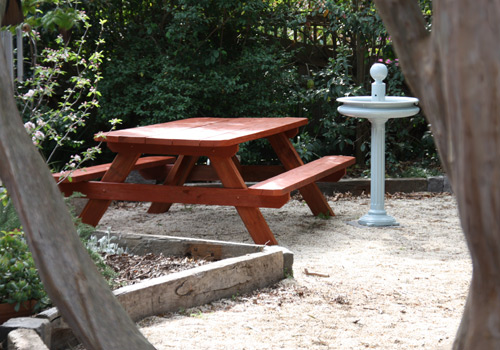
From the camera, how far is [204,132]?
17.9 ft

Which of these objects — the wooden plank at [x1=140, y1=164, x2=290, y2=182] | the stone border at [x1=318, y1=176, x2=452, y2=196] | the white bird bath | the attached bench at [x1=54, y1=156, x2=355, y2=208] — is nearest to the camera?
the attached bench at [x1=54, y1=156, x2=355, y2=208]

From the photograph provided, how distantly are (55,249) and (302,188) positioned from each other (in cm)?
462

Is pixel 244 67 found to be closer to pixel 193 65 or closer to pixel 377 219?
pixel 193 65

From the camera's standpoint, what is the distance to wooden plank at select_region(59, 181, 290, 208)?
495 centimetres

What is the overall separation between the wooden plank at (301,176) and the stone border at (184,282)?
66cm

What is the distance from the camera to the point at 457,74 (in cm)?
127

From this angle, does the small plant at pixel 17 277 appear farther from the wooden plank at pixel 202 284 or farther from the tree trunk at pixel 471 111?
the tree trunk at pixel 471 111

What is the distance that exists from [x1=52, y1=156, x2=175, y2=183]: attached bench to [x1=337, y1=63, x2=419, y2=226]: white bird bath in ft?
5.91

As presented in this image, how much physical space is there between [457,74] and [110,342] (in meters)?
1.19

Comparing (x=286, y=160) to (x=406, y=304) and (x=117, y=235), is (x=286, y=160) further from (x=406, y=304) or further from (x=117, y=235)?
(x=406, y=304)

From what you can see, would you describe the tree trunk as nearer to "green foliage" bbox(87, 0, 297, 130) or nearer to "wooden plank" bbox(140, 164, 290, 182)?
"wooden plank" bbox(140, 164, 290, 182)

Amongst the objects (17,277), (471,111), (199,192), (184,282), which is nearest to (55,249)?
(471,111)

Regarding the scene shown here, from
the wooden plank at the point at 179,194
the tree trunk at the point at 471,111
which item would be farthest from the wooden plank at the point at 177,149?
the tree trunk at the point at 471,111

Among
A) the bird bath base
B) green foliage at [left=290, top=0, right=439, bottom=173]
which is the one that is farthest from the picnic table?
green foliage at [left=290, top=0, right=439, bottom=173]
